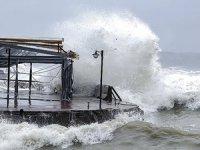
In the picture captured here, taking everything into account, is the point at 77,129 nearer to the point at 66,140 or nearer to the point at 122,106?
the point at 66,140

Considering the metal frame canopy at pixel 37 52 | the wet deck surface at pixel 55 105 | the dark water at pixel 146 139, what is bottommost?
the dark water at pixel 146 139

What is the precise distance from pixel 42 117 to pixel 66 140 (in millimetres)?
1631

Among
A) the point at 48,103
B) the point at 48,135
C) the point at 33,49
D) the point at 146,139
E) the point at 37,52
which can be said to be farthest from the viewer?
the point at 48,103

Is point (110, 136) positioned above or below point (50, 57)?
below

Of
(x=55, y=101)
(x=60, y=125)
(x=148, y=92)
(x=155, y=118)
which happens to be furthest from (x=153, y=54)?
(x=60, y=125)

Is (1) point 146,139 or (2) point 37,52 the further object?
(2) point 37,52

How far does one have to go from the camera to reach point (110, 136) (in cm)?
1795

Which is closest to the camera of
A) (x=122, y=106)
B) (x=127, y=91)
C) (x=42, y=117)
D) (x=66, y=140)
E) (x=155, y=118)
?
(x=66, y=140)

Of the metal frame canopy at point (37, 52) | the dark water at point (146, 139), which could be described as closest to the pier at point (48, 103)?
the metal frame canopy at point (37, 52)

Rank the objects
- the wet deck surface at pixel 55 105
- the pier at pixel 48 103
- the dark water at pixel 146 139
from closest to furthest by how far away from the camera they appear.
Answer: the dark water at pixel 146 139 → the pier at pixel 48 103 → the wet deck surface at pixel 55 105

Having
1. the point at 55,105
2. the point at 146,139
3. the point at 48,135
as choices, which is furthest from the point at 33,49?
the point at 146,139

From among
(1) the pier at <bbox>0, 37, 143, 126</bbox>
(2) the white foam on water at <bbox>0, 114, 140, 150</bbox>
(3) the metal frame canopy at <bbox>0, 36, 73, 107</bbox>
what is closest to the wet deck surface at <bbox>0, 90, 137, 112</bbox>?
(1) the pier at <bbox>0, 37, 143, 126</bbox>

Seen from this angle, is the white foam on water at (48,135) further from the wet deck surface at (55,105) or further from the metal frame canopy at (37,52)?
the metal frame canopy at (37,52)

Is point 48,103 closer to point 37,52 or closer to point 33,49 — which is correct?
point 37,52
